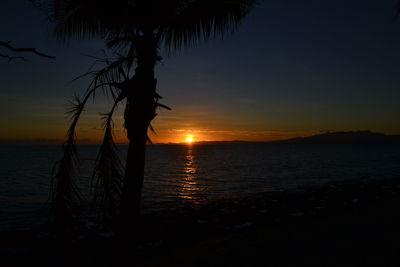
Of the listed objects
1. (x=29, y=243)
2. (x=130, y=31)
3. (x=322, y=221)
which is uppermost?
(x=130, y=31)

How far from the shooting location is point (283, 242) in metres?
7.80

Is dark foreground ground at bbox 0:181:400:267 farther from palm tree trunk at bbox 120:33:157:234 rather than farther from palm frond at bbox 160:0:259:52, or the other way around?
palm frond at bbox 160:0:259:52

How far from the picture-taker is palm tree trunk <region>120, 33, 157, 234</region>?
414 cm

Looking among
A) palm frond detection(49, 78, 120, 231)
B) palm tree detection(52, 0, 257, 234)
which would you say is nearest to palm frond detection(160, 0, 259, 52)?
palm tree detection(52, 0, 257, 234)

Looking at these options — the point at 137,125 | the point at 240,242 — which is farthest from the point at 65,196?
the point at 240,242

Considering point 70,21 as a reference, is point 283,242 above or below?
below

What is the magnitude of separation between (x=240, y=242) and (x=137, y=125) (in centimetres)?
590

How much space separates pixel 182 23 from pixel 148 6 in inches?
28.9

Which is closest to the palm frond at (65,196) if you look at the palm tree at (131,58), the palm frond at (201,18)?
the palm tree at (131,58)

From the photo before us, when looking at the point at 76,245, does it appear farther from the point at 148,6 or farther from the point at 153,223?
the point at 148,6

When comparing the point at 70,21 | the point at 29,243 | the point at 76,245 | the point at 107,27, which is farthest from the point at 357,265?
the point at 29,243

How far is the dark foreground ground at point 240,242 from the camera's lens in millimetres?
6414

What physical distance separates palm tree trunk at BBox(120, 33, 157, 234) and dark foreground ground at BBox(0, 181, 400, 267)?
2.24ft

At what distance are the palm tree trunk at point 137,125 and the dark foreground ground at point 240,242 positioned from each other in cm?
68
